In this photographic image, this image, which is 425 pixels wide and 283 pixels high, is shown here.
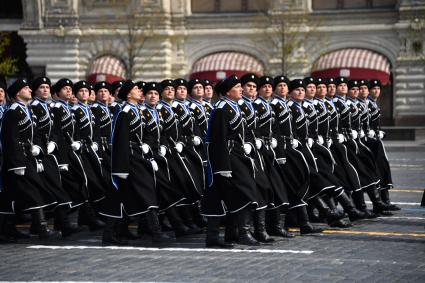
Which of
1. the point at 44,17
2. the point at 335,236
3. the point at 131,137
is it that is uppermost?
the point at 44,17

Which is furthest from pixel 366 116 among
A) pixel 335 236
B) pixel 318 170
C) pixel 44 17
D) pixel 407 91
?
pixel 44 17

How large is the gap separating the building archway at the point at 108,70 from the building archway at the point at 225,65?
295cm

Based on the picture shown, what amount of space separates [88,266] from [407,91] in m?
32.8

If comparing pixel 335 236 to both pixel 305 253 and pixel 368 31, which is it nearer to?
pixel 305 253

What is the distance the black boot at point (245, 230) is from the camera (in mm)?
12461

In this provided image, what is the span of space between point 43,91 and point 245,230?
10.6ft

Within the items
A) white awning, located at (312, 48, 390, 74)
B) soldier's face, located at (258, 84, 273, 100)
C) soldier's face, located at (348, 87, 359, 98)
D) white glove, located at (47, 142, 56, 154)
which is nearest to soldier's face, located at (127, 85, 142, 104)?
white glove, located at (47, 142, 56, 154)

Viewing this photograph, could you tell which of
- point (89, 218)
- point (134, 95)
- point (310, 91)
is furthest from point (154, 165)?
point (310, 91)

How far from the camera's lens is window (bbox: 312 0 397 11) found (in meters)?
42.8

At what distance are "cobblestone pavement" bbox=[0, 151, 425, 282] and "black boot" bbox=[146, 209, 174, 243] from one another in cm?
13

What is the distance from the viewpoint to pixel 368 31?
4266cm

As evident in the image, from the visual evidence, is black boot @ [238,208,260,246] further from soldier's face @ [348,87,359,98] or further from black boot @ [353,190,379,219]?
soldier's face @ [348,87,359,98]

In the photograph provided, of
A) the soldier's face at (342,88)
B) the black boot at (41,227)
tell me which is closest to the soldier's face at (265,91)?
the soldier's face at (342,88)

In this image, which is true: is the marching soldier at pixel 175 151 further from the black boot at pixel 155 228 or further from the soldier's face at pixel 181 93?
the black boot at pixel 155 228
